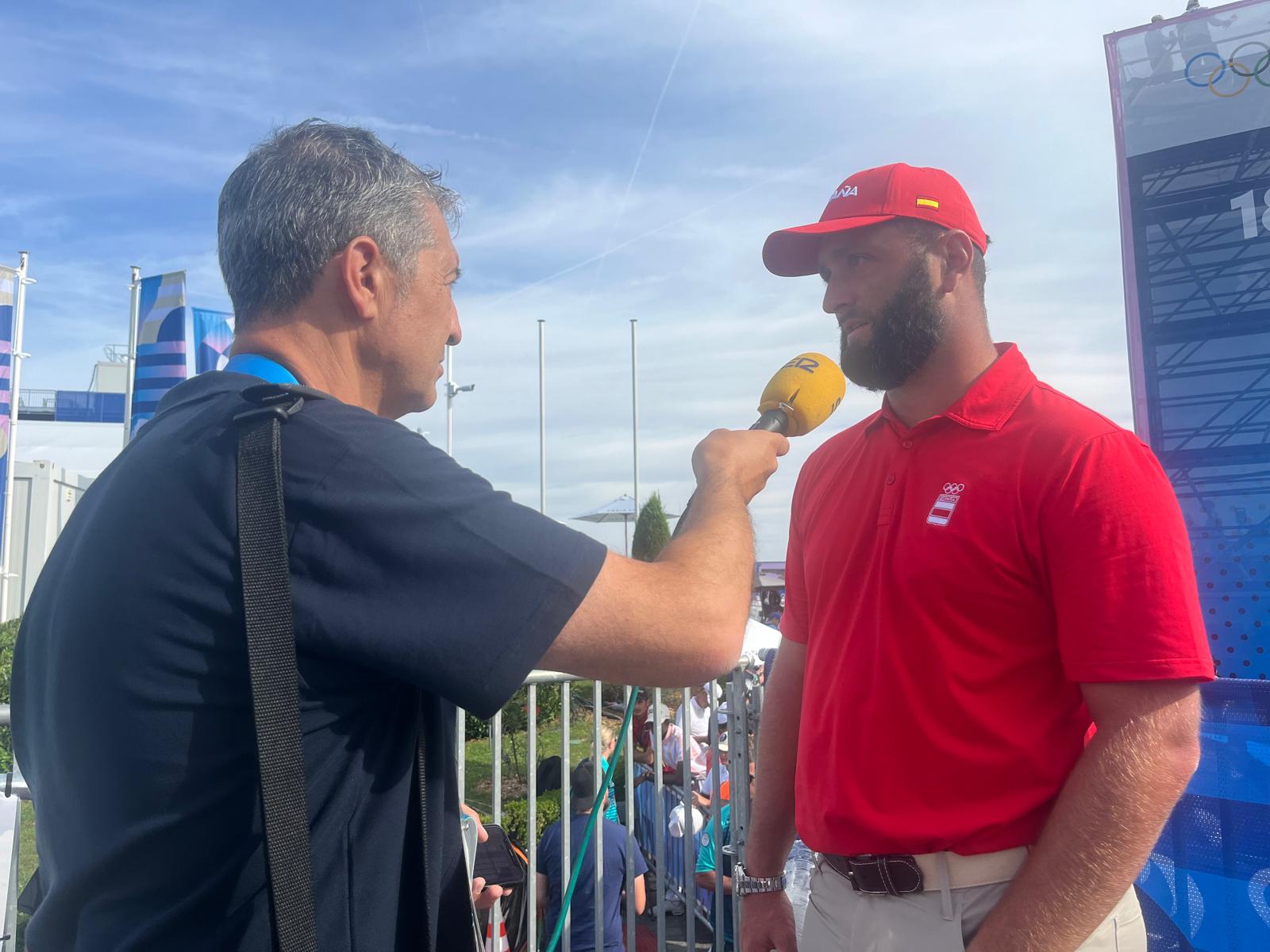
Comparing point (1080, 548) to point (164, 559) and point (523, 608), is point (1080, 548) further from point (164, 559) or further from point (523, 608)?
point (164, 559)

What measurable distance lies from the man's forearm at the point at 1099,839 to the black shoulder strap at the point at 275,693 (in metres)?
1.33

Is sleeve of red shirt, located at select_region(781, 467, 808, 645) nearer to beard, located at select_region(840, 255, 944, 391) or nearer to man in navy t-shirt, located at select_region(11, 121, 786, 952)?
beard, located at select_region(840, 255, 944, 391)

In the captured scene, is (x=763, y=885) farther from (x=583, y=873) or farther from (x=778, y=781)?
(x=583, y=873)

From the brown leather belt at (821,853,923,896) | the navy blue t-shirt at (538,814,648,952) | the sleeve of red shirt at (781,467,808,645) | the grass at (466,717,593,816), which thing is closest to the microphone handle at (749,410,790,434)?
the sleeve of red shirt at (781,467,808,645)

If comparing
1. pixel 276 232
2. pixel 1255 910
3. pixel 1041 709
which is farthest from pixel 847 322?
pixel 1255 910

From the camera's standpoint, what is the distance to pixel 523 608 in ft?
3.89

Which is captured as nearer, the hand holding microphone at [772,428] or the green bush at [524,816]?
the hand holding microphone at [772,428]

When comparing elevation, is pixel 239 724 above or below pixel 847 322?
below

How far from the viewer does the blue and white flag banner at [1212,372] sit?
2.98 meters

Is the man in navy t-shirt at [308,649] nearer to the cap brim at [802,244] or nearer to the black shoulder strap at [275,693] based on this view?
the black shoulder strap at [275,693]

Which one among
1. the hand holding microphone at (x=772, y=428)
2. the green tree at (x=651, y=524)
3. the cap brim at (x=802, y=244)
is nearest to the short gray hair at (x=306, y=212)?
the hand holding microphone at (x=772, y=428)

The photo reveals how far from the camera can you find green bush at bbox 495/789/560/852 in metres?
5.87

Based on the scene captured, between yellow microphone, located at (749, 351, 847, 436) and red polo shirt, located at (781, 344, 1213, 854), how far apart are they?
0.74 ft

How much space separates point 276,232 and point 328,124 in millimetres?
259
